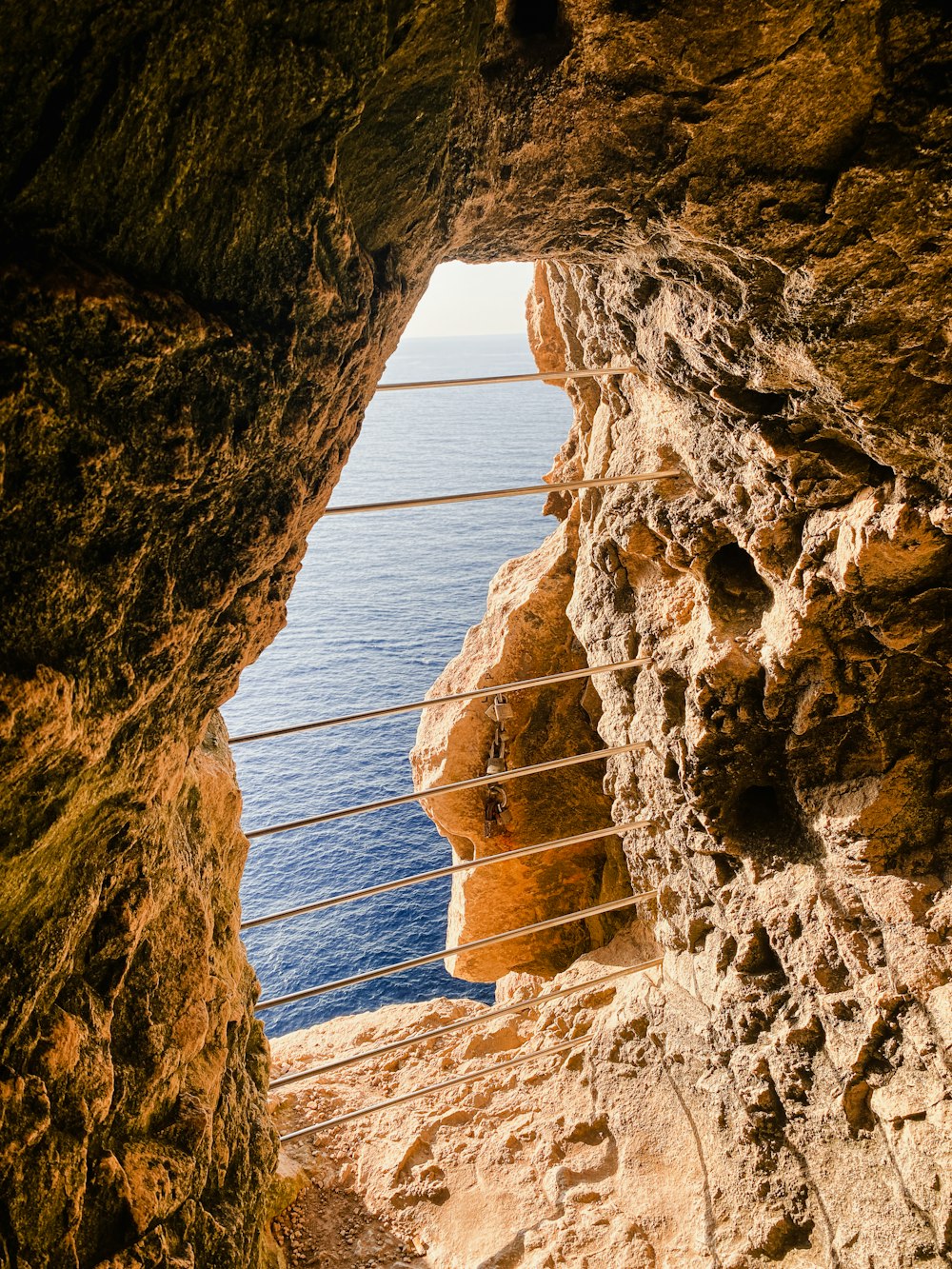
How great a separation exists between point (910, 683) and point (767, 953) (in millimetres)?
840

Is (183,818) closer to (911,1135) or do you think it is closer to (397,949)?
(911,1135)

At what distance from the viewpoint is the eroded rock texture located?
109cm

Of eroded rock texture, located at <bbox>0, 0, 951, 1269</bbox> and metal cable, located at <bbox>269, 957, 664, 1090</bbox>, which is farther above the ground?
eroded rock texture, located at <bbox>0, 0, 951, 1269</bbox>

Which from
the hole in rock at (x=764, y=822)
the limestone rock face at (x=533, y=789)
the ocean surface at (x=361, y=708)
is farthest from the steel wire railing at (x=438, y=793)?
the ocean surface at (x=361, y=708)

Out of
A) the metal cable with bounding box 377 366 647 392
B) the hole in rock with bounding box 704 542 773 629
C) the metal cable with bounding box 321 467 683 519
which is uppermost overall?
the metal cable with bounding box 377 366 647 392

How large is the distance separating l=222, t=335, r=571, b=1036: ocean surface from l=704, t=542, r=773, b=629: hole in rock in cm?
610

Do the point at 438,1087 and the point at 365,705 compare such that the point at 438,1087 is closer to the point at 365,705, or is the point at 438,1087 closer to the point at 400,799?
the point at 400,799

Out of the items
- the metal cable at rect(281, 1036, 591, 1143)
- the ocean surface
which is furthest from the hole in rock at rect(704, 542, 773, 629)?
the ocean surface

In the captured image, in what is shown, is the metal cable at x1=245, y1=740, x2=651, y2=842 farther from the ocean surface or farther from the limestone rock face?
the ocean surface

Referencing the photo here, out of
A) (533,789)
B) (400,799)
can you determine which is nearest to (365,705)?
(533,789)

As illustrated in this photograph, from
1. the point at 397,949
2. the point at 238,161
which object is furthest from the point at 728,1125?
the point at 397,949

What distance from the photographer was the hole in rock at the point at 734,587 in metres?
2.36

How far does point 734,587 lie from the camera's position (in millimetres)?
2400

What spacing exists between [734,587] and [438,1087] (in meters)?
1.75
